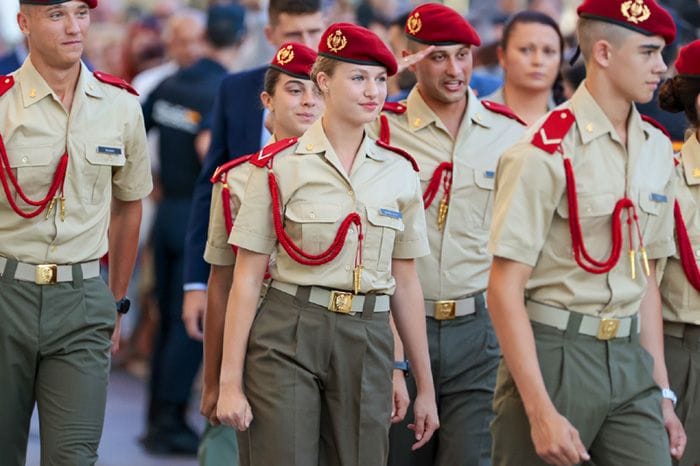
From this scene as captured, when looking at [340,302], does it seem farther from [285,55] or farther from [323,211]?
[285,55]

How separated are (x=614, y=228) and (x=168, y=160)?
5467 millimetres

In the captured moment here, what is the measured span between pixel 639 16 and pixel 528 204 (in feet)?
2.36

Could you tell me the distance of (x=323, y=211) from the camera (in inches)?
237

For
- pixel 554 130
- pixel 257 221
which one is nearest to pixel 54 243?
pixel 257 221

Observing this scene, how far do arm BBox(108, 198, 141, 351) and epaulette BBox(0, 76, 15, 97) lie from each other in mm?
708

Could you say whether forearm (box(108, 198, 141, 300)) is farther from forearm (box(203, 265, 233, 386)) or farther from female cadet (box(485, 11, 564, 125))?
female cadet (box(485, 11, 564, 125))

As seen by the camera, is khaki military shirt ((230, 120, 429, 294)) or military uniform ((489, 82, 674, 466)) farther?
khaki military shirt ((230, 120, 429, 294))

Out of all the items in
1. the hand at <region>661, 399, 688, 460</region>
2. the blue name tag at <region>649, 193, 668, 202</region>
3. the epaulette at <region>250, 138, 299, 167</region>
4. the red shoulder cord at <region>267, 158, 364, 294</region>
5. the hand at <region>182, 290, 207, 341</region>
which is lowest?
the hand at <region>182, 290, 207, 341</region>

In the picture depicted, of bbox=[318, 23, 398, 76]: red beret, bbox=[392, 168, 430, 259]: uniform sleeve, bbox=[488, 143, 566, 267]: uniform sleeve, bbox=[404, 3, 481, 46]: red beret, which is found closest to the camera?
bbox=[488, 143, 566, 267]: uniform sleeve

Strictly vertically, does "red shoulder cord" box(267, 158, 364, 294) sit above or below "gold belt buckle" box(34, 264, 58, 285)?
above

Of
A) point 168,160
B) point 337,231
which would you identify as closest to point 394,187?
point 337,231

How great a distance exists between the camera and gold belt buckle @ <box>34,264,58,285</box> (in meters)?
6.62

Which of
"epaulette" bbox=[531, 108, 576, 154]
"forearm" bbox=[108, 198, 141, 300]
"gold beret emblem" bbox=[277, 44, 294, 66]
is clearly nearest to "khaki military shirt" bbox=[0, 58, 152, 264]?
"forearm" bbox=[108, 198, 141, 300]

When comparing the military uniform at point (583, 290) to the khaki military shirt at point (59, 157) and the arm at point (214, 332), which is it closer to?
the arm at point (214, 332)
